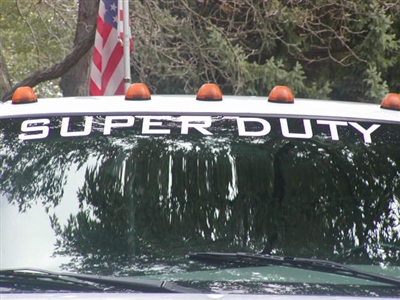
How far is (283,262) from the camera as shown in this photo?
2.60 meters

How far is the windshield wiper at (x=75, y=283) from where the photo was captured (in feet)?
7.52

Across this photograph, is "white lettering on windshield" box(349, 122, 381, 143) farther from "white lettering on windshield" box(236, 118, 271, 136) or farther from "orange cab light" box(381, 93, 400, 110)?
"white lettering on windshield" box(236, 118, 271, 136)

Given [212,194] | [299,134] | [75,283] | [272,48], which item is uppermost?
[272,48]

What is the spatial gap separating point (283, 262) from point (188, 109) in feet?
2.39

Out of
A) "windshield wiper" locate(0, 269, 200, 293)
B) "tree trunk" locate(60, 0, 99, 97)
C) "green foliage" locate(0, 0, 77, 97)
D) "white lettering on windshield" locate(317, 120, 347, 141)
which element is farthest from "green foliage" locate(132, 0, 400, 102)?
"windshield wiper" locate(0, 269, 200, 293)

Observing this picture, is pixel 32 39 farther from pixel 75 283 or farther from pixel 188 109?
pixel 75 283

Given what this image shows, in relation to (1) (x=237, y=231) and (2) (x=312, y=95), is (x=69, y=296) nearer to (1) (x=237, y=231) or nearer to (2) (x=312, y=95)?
(1) (x=237, y=231)

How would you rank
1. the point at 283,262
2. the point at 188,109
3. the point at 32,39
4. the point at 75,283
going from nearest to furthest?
the point at 75,283 < the point at 283,262 < the point at 188,109 < the point at 32,39

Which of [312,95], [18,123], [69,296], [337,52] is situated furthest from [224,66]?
[69,296]

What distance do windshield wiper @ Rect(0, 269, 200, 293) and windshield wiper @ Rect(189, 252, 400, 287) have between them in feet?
0.91

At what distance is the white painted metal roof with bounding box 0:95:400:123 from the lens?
10.1 feet

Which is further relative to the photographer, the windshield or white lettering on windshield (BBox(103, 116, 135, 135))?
white lettering on windshield (BBox(103, 116, 135, 135))

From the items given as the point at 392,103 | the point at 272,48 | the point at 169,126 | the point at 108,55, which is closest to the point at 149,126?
the point at 169,126

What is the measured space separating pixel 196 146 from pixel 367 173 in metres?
0.59
